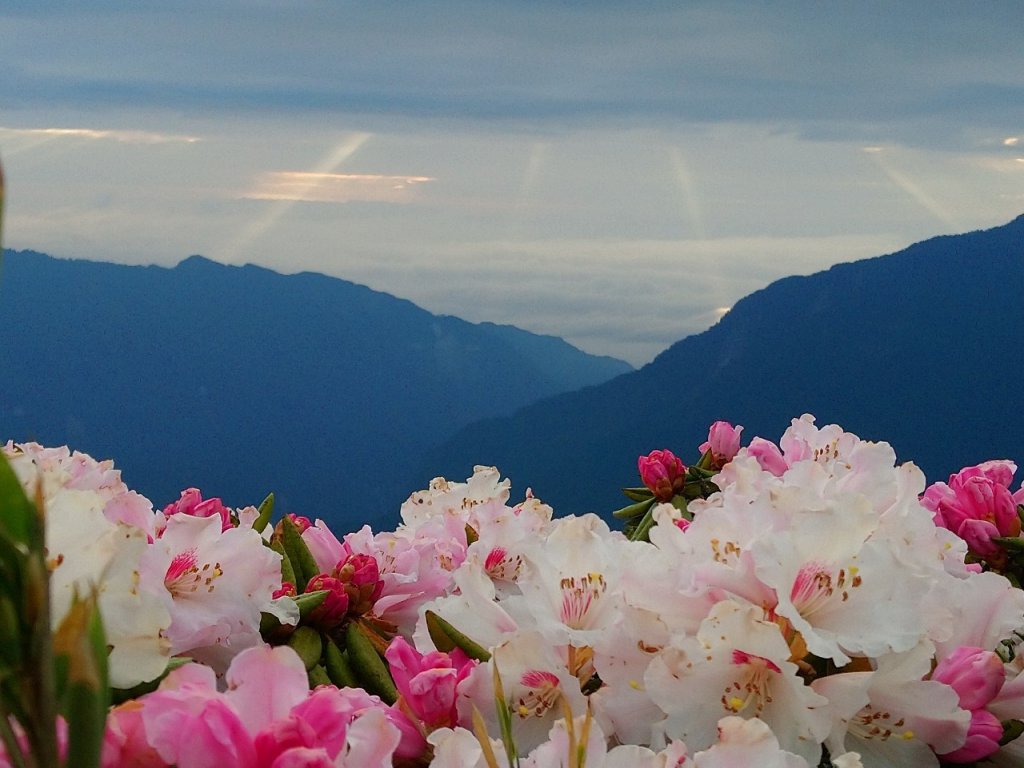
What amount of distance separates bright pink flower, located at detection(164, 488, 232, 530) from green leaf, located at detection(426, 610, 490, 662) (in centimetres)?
101

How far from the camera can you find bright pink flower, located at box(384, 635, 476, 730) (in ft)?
5.25

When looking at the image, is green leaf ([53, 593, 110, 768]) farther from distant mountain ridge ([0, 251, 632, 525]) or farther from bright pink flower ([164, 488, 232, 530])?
distant mountain ridge ([0, 251, 632, 525])

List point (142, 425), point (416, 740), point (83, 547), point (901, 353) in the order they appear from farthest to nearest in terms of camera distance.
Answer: point (142, 425) < point (901, 353) < point (416, 740) < point (83, 547)

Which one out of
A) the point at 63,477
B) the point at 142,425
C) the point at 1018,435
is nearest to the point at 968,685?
the point at 63,477

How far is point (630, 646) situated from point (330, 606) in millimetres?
776

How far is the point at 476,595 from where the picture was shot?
1.73m

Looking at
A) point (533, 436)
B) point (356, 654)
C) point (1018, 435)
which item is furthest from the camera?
point (533, 436)

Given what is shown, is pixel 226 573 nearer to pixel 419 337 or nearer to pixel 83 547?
pixel 83 547

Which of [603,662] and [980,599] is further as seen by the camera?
[980,599]

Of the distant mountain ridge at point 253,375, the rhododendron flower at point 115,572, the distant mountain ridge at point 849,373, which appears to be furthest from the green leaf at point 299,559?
the distant mountain ridge at point 253,375

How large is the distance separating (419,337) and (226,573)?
256ft

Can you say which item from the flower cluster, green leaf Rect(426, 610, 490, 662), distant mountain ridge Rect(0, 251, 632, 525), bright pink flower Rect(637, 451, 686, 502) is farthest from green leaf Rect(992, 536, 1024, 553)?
distant mountain ridge Rect(0, 251, 632, 525)

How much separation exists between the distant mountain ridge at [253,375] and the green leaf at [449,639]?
5374cm

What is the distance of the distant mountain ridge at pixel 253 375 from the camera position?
63094mm
